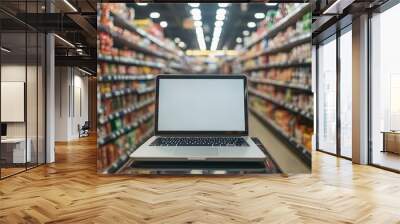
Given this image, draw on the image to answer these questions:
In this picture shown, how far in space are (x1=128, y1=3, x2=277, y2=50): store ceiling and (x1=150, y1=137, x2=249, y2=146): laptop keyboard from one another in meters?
0.30

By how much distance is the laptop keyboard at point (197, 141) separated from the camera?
1032 millimetres

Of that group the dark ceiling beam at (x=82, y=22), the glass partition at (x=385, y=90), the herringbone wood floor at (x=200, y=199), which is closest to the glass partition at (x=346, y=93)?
the glass partition at (x=385, y=90)

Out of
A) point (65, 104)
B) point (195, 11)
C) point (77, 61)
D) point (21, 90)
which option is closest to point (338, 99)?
point (21, 90)

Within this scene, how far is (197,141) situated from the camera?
1.04 metres

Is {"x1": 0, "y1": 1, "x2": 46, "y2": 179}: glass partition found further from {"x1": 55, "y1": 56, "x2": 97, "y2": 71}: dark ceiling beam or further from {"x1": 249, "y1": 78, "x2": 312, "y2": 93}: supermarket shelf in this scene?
{"x1": 249, "y1": 78, "x2": 312, "y2": 93}: supermarket shelf

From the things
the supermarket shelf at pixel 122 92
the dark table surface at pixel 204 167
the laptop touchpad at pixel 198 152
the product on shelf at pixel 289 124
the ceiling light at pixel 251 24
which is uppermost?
the ceiling light at pixel 251 24

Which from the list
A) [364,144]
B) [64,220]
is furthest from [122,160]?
[364,144]

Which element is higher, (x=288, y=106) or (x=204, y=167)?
(x=288, y=106)

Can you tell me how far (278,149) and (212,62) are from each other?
334 millimetres

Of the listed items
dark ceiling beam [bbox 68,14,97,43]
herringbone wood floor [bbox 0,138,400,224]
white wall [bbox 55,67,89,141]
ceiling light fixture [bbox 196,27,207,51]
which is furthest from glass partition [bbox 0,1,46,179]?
white wall [bbox 55,67,89,141]

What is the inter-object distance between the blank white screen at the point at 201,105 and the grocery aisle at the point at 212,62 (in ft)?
0.12

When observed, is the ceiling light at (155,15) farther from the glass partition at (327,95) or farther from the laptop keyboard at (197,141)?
the glass partition at (327,95)

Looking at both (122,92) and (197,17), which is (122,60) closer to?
(122,92)

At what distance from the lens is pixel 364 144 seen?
6.13 m
